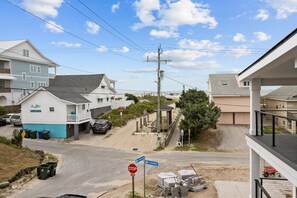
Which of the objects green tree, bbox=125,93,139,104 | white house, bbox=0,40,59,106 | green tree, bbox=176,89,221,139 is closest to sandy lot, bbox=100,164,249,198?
green tree, bbox=176,89,221,139

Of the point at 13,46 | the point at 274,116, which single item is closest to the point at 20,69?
the point at 13,46

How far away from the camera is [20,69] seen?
4044 cm

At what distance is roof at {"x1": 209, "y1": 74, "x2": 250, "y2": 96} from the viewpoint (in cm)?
3375

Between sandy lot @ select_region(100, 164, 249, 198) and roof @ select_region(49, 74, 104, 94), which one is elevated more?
roof @ select_region(49, 74, 104, 94)

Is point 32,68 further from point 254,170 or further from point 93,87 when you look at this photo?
point 254,170

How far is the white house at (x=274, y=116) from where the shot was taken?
15.2ft

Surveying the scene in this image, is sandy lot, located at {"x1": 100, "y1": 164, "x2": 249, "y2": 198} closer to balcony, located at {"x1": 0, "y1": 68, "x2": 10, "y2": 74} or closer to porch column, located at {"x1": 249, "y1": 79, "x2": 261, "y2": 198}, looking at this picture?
porch column, located at {"x1": 249, "y1": 79, "x2": 261, "y2": 198}

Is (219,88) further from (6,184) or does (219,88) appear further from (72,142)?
(6,184)

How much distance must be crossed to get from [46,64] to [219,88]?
2906cm

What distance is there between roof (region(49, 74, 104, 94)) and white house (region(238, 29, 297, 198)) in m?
31.3

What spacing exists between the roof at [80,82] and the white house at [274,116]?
3129 cm

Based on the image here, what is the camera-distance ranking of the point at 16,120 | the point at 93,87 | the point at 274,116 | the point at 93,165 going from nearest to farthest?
the point at 274,116 → the point at 93,165 → the point at 16,120 → the point at 93,87

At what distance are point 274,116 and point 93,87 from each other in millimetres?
35862

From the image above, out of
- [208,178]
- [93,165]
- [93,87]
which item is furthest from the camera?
[93,87]
